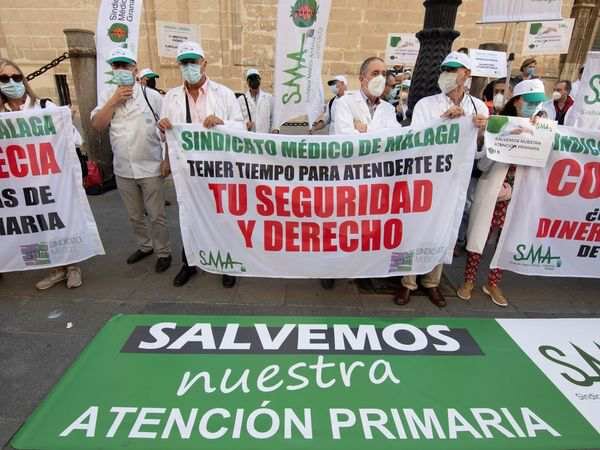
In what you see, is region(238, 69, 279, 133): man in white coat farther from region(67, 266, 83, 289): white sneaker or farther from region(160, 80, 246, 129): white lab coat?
region(67, 266, 83, 289): white sneaker

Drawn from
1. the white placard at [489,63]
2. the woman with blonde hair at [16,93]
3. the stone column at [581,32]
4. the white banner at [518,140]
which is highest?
the stone column at [581,32]

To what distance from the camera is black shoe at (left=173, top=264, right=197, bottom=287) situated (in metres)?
3.59

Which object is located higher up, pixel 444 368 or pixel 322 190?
pixel 322 190

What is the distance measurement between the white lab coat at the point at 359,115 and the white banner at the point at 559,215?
3.90ft

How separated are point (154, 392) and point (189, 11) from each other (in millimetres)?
10453

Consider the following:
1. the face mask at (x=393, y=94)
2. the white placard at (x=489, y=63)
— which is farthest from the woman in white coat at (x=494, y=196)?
the face mask at (x=393, y=94)

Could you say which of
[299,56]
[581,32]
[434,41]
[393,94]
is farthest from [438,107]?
[581,32]

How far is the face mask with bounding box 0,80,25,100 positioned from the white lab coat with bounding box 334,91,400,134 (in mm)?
2679

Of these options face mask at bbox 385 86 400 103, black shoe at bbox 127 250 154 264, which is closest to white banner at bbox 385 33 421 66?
face mask at bbox 385 86 400 103

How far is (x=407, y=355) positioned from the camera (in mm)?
2635

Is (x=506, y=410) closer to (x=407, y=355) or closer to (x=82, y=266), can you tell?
(x=407, y=355)

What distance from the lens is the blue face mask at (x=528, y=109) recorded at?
297 centimetres

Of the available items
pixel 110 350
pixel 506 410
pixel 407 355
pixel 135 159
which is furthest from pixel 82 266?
pixel 506 410

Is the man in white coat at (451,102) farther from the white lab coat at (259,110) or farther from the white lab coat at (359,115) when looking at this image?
the white lab coat at (259,110)
